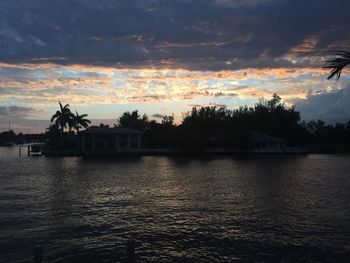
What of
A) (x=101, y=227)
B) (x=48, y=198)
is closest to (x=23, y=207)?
(x=48, y=198)

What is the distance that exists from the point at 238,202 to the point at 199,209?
398cm

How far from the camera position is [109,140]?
365 ft

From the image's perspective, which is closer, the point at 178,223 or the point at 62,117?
the point at 178,223

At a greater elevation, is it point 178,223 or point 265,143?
point 265,143

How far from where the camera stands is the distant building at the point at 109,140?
107 m

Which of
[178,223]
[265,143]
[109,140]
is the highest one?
[109,140]

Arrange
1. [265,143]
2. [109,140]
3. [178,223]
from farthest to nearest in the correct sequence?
1. [265,143]
2. [109,140]
3. [178,223]

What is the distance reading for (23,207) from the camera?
Answer: 26781 millimetres

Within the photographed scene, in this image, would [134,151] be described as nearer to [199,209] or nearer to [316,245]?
[199,209]

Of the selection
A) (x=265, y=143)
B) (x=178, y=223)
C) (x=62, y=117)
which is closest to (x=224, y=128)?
(x=265, y=143)

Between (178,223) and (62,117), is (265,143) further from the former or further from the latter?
(178,223)

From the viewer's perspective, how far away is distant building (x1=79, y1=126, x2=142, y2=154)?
351ft

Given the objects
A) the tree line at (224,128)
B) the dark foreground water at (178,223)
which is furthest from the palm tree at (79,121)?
the dark foreground water at (178,223)

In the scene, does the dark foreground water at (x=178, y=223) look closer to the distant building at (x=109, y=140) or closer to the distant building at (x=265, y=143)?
the distant building at (x=109, y=140)
